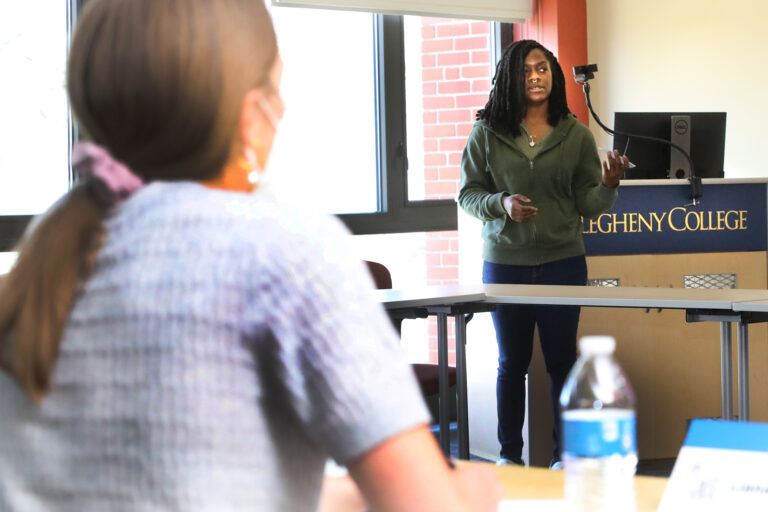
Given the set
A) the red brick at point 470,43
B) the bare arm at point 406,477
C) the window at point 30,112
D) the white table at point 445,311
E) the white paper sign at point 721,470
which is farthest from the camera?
the red brick at point 470,43

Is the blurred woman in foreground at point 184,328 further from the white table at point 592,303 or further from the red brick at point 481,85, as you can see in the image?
the red brick at point 481,85

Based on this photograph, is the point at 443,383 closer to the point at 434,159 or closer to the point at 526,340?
the point at 526,340

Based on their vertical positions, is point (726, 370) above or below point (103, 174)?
below

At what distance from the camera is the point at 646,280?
383 cm

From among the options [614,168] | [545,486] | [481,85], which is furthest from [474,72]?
[545,486]

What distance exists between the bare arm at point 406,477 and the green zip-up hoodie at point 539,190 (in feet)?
8.92

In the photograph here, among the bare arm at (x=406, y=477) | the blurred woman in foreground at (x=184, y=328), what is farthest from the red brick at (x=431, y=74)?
the bare arm at (x=406, y=477)

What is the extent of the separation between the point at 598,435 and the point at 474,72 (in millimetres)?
4333

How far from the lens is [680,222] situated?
3840 millimetres

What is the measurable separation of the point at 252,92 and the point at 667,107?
4960 mm

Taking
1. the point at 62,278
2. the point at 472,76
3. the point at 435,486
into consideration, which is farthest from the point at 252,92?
the point at 472,76

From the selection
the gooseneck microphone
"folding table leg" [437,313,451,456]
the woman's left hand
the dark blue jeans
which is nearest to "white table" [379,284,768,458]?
"folding table leg" [437,313,451,456]

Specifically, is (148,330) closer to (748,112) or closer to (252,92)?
(252,92)

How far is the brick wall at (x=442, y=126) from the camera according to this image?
4.99m
